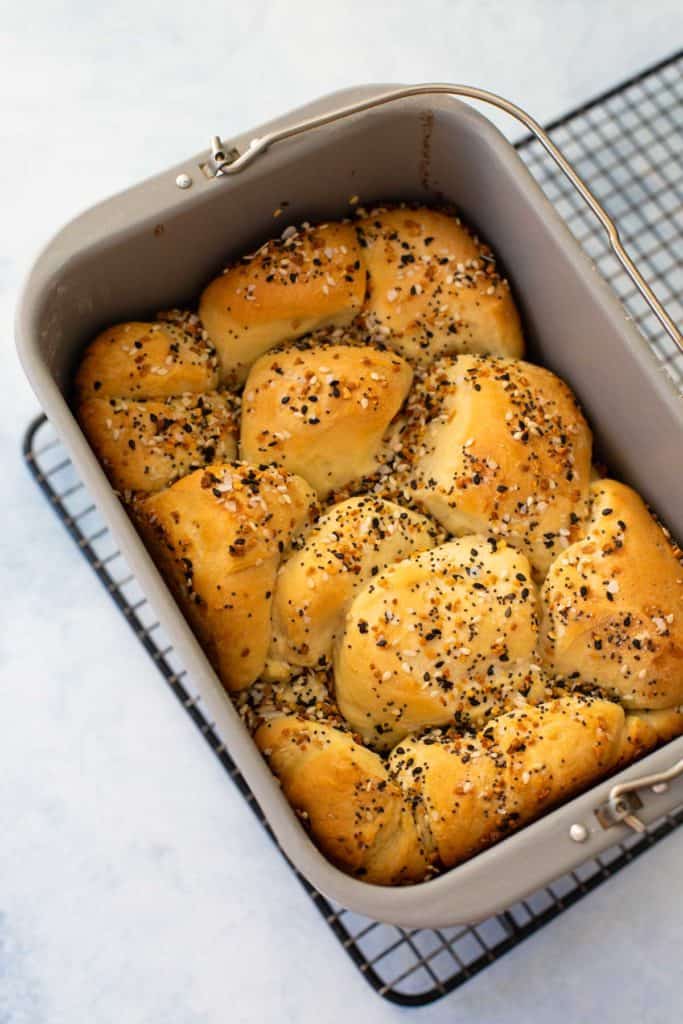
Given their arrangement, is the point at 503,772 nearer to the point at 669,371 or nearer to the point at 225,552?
the point at 225,552

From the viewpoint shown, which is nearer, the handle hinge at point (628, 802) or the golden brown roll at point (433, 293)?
the handle hinge at point (628, 802)

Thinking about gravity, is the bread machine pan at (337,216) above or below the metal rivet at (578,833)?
above

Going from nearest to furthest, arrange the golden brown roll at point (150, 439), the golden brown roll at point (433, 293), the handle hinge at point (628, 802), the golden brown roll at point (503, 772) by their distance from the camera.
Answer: the handle hinge at point (628, 802) → the golden brown roll at point (503, 772) → the golden brown roll at point (150, 439) → the golden brown roll at point (433, 293)

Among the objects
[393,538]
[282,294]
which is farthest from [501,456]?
[282,294]

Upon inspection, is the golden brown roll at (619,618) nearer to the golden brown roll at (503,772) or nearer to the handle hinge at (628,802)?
the golden brown roll at (503,772)

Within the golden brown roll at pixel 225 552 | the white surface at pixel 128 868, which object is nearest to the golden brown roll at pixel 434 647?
the golden brown roll at pixel 225 552

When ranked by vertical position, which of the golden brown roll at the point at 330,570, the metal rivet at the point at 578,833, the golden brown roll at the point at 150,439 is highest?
the golden brown roll at the point at 150,439

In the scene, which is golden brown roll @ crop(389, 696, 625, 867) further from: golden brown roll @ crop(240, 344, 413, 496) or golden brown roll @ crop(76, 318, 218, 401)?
golden brown roll @ crop(76, 318, 218, 401)

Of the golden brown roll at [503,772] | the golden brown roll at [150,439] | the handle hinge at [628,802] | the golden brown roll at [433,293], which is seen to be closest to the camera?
the handle hinge at [628,802]
